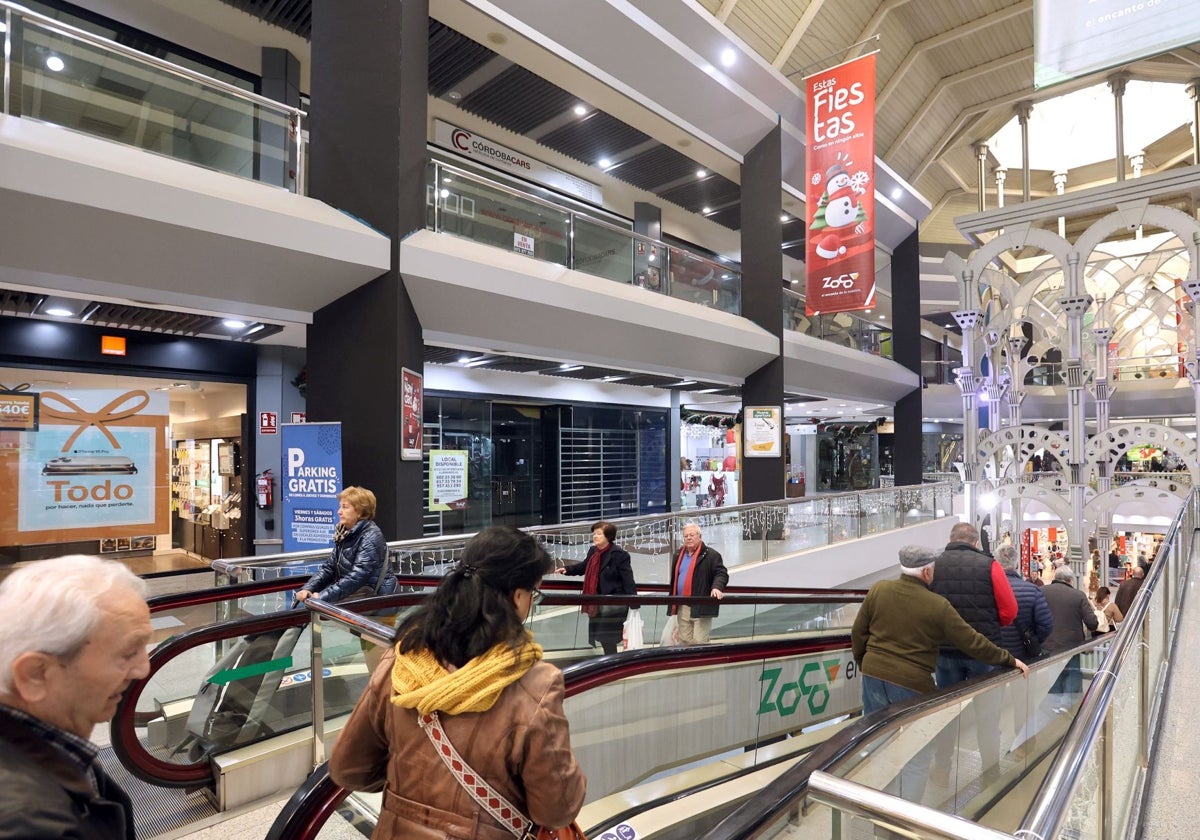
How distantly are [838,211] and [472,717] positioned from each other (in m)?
12.1

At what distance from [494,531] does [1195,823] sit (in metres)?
3.24

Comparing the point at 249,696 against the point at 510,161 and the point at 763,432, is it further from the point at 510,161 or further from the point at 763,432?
the point at 763,432

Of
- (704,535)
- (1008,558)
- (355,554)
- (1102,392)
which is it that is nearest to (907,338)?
(1102,392)

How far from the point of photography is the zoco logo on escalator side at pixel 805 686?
4570 mm

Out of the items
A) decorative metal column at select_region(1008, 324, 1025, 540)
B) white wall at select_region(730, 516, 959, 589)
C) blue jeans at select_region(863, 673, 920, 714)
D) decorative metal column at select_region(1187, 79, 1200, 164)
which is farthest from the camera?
decorative metal column at select_region(1187, 79, 1200, 164)

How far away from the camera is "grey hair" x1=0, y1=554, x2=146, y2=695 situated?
40.2 inches

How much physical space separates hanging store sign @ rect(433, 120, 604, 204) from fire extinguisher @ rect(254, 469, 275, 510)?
580 centimetres

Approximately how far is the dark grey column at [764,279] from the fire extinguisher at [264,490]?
8197mm

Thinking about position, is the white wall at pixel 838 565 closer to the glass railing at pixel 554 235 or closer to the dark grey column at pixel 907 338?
the dark grey column at pixel 907 338

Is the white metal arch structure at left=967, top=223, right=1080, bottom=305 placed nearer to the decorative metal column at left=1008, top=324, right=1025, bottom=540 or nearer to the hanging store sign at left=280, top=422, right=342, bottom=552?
the decorative metal column at left=1008, top=324, right=1025, bottom=540

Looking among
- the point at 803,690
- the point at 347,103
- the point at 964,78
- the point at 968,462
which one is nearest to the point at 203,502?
the point at 347,103

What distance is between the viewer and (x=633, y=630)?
5285 millimetres

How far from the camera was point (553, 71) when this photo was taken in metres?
10.1

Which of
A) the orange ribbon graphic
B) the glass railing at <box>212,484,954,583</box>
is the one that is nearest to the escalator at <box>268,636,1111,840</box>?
the glass railing at <box>212,484,954,583</box>
